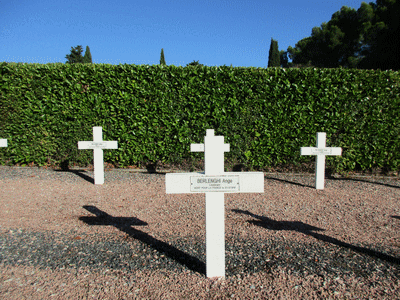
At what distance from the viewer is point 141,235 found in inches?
123

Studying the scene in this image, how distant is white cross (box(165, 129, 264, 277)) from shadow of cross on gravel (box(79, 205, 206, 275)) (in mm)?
267

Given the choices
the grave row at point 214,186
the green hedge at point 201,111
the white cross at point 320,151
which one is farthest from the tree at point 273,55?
the grave row at point 214,186

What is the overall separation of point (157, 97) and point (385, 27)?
786 inches

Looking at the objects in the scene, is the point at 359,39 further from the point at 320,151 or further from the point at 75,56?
the point at 75,56

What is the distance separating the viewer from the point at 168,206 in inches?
169

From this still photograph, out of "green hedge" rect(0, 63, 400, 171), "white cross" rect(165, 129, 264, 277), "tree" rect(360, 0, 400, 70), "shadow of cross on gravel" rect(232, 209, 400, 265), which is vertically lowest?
"shadow of cross on gravel" rect(232, 209, 400, 265)

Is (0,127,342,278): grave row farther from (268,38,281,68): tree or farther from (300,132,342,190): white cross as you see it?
(268,38,281,68): tree

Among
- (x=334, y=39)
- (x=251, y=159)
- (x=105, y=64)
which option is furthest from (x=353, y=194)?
(x=334, y=39)

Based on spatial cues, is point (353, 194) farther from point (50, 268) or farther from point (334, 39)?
point (334, 39)

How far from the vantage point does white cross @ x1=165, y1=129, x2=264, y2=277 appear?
2178 mm

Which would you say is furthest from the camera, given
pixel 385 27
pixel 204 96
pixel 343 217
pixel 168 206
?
pixel 385 27

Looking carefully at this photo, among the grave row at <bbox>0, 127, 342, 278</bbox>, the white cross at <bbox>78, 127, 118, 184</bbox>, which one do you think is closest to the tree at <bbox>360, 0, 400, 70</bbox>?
the white cross at <bbox>78, 127, 118, 184</bbox>

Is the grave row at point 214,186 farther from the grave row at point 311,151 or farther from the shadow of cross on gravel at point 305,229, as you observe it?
the grave row at point 311,151

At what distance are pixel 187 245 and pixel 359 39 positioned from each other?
27.0 meters
